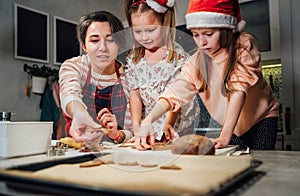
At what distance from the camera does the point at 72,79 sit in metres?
1.45

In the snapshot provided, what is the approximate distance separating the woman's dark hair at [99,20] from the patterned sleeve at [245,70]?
56 cm

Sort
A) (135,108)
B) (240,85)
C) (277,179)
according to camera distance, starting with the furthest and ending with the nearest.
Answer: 1. (135,108)
2. (240,85)
3. (277,179)

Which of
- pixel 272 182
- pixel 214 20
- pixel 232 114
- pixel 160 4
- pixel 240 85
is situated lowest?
pixel 272 182

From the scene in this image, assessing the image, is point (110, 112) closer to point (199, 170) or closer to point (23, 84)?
point (23, 84)

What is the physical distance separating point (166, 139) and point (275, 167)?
0.55 metres

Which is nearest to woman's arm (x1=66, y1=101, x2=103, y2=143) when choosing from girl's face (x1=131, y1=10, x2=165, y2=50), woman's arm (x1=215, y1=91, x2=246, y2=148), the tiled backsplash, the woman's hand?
the woman's hand

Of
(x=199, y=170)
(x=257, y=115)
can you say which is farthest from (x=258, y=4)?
(x=199, y=170)

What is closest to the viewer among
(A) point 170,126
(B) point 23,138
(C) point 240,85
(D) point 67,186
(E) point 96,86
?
(D) point 67,186

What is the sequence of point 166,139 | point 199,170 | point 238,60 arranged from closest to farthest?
point 199,170, point 238,60, point 166,139

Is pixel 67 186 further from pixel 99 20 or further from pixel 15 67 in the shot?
pixel 15 67

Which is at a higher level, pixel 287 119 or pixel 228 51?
pixel 228 51

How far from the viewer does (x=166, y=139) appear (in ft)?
3.91

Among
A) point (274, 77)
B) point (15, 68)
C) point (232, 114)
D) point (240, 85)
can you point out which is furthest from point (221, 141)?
point (15, 68)

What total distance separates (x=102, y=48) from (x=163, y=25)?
1.05 ft
